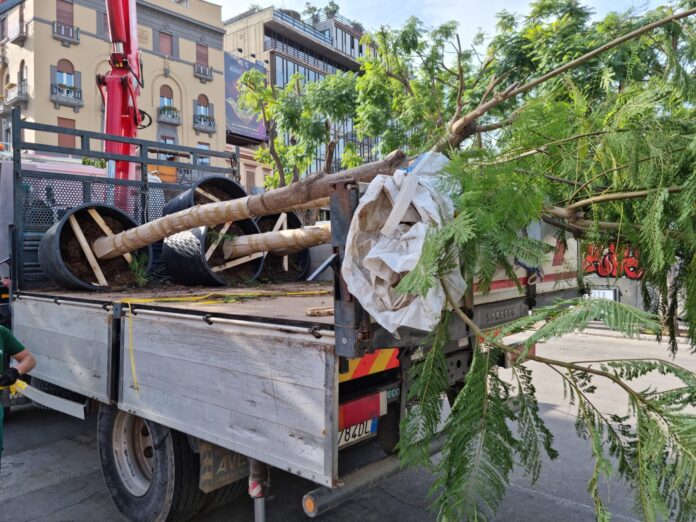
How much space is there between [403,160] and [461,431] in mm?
1478

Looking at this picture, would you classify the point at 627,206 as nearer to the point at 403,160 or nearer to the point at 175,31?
the point at 403,160

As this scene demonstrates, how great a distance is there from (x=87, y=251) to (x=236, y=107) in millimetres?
32169

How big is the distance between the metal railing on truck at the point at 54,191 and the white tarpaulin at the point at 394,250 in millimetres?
4308

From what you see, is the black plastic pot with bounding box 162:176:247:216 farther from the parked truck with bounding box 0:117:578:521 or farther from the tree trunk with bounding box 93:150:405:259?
the parked truck with bounding box 0:117:578:521

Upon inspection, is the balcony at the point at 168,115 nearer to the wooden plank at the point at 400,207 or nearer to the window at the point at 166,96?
the window at the point at 166,96

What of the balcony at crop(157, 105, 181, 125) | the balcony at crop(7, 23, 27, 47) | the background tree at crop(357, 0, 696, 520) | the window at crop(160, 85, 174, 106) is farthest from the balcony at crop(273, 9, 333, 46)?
the background tree at crop(357, 0, 696, 520)

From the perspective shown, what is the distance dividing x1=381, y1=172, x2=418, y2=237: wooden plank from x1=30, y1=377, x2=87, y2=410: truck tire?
3308 millimetres

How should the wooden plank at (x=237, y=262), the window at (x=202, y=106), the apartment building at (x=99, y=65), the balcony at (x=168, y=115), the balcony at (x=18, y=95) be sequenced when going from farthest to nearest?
the window at (x=202, y=106) < the balcony at (x=168, y=115) < the apartment building at (x=99, y=65) < the balcony at (x=18, y=95) < the wooden plank at (x=237, y=262)

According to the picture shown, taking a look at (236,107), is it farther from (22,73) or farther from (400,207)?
(400,207)

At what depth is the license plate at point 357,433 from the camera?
2.56 metres

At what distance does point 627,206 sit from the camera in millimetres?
2299

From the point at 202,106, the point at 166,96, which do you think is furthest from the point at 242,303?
the point at 202,106

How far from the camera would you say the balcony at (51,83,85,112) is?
86.2ft

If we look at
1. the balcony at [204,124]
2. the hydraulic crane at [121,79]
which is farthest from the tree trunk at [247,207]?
the balcony at [204,124]
